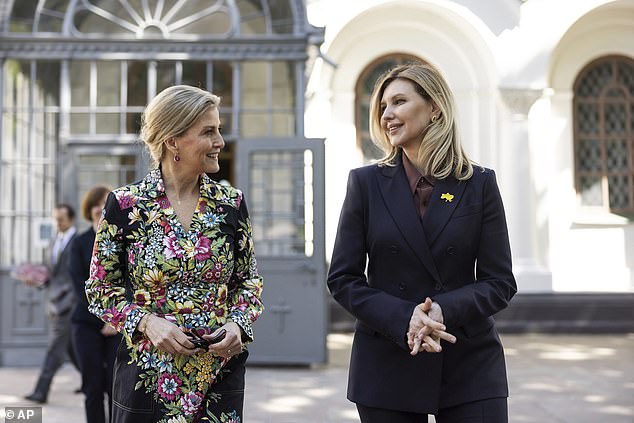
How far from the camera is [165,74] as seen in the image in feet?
34.4

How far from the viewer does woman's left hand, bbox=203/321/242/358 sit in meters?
Result: 2.64

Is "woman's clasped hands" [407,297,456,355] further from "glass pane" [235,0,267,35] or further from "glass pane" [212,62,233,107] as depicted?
"glass pane" [212,62,233,107]

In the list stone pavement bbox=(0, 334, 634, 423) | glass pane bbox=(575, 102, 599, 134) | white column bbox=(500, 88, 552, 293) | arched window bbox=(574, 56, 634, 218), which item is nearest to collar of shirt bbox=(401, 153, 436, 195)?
stone pavement bbox=(0, 334, 634, 423)

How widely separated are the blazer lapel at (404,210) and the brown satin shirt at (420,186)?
0.10 feet

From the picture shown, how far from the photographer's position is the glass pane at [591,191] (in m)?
12.7

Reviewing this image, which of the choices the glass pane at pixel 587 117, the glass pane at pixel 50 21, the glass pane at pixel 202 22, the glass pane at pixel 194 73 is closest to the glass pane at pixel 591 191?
the glass pane at pixel 587 117

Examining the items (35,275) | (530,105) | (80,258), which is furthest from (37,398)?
(530,105)

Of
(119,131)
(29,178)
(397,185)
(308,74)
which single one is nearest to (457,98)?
(308,74)

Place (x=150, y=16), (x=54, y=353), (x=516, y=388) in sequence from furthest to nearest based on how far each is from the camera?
(x=150, y=16), (x=516, y=388), (x=54, y=353)

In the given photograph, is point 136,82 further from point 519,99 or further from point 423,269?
point 423,269

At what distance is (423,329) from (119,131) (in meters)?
8.55

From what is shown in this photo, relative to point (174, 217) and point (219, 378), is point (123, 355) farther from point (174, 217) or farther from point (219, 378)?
point (174, 217)

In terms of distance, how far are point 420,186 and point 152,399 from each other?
120 centimetres

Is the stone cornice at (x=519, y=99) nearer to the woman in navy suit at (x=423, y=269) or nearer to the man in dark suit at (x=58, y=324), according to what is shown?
the man in dark suit at (x=58, y=324)
